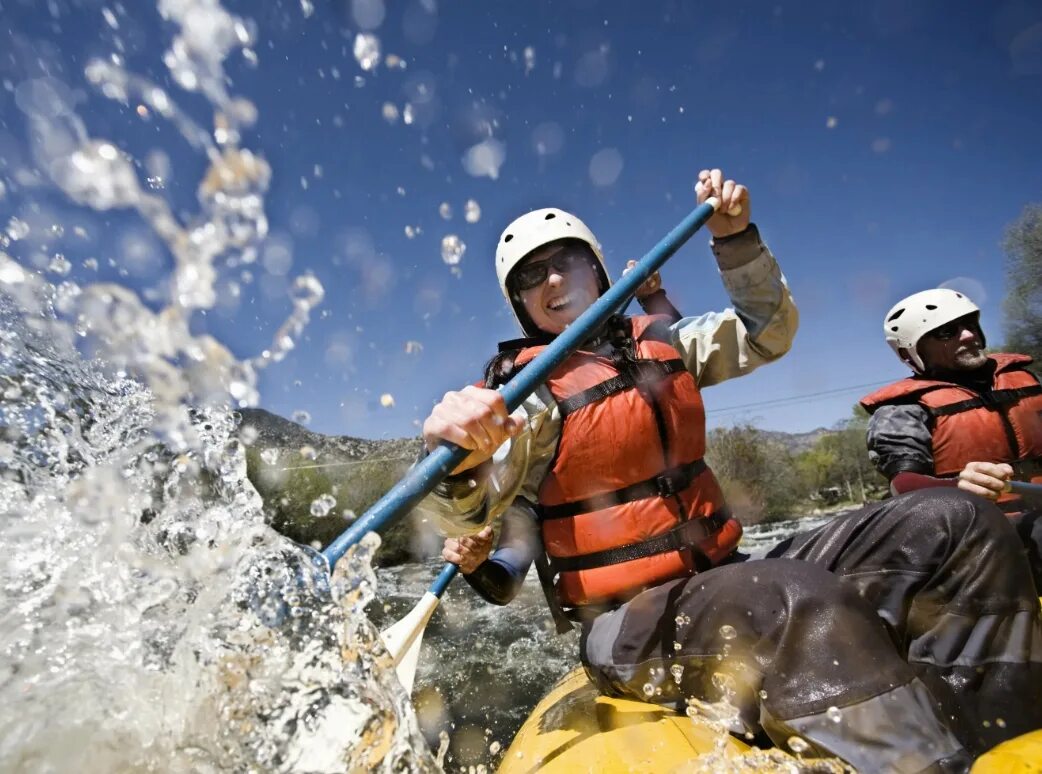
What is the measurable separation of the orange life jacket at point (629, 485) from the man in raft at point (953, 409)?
258 centimetres

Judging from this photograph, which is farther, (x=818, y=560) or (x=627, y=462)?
(x=627, y=462)

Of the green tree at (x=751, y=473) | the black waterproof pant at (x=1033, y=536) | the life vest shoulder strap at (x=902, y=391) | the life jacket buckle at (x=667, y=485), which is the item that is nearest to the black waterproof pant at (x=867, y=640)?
the life jacket buckle at (x=667, y=485)

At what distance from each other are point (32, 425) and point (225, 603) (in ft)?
4.11

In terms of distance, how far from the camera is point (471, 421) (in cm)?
167

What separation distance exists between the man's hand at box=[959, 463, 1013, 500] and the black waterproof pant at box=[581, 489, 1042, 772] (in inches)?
62.8

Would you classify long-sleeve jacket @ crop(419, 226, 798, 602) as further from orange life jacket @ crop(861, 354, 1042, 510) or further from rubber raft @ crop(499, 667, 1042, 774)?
orange life jacket @ crop(861, 354, 1042, 510)

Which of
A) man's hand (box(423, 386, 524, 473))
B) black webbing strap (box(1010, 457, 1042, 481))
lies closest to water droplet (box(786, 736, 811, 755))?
man's hand (box(423, 386, 524, 473))

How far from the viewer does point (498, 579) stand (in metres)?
3.27

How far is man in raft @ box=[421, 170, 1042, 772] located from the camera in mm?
1477

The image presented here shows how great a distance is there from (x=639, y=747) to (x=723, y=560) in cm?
80

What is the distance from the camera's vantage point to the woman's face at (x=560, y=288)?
297cm

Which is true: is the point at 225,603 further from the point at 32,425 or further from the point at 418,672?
the point at 418,672

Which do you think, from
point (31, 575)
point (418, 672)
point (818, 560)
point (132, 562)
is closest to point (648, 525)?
point (818, 560)

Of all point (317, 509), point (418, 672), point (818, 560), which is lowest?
point (418, 672)
